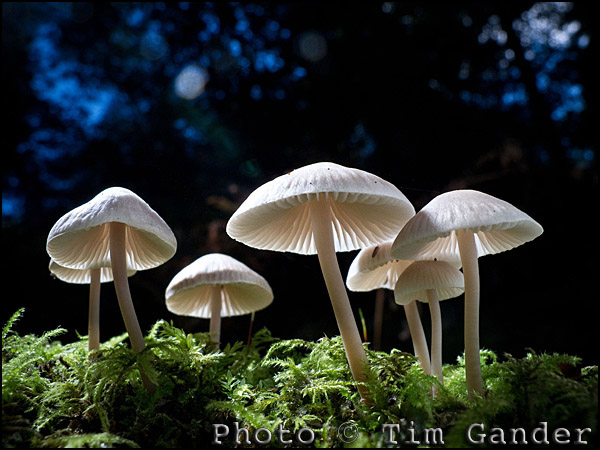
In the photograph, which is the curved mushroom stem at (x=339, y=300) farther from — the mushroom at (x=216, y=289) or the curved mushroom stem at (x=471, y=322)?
the mushroom at (x=216, y=289)

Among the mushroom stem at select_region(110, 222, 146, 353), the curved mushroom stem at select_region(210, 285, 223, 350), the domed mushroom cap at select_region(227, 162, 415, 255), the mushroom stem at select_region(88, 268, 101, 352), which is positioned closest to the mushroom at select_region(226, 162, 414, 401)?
the domed mushroom cap at select_region(227, 162, 415, 255)

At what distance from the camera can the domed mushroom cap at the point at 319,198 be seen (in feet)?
3.25

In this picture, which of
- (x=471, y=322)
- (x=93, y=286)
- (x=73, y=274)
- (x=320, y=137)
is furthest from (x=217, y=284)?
(x=320, y=137)

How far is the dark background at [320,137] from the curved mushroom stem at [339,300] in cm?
160

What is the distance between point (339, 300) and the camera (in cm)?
112

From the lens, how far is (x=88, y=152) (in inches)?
150

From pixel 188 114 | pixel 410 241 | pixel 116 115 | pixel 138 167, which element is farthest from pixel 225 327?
pixel 116 115

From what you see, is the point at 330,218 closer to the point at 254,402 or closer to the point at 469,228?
the point at 469,228

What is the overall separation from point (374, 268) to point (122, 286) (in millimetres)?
846

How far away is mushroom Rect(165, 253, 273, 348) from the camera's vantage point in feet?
5.35

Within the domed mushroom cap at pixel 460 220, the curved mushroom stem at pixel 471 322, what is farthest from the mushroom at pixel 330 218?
the curved mushroom stem at pixel 471 322

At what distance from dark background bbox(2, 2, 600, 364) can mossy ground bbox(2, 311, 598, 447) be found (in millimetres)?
1693

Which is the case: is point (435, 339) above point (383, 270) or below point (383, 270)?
below

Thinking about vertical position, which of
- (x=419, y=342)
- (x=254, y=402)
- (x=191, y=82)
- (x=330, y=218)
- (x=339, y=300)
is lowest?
(x=254, y=402)
